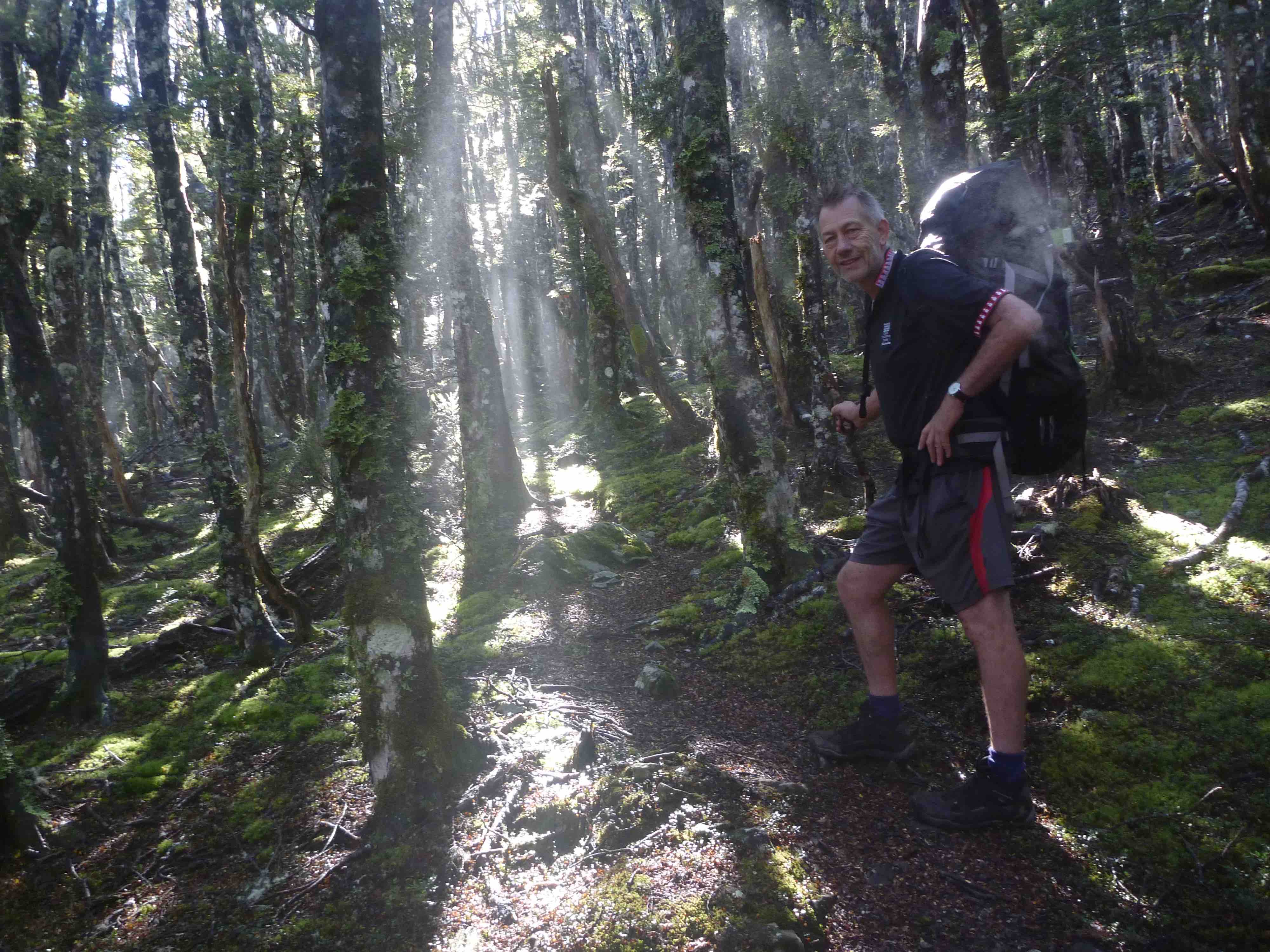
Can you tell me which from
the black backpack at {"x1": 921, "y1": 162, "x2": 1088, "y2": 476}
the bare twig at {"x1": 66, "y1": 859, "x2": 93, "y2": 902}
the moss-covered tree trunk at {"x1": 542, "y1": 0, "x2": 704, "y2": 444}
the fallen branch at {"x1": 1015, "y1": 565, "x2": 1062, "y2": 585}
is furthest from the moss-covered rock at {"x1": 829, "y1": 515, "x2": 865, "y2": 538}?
the moss-covered tree trunk at {"x1": 542, "y1": 0, "x2": 704, "y2": 444}

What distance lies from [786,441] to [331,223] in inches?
326

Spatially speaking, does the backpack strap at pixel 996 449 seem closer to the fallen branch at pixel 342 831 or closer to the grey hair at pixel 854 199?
the grey hair at pixel 854 199

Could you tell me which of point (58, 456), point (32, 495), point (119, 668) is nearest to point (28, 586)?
point (32, 495)

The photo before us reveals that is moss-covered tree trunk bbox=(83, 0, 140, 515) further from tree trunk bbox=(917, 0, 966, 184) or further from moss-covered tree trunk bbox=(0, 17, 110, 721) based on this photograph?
tree trunk bbox=(917, 0, 966, 184)

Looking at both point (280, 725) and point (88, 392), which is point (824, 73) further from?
point (88, 392)

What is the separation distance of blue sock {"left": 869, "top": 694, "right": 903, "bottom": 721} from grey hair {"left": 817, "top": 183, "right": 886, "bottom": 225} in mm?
2296

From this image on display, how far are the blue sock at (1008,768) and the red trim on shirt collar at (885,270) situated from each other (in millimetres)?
2100

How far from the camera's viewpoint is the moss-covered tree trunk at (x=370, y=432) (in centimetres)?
396

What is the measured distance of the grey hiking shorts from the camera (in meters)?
2.94

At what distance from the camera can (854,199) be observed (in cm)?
334

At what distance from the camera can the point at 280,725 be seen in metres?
5.76

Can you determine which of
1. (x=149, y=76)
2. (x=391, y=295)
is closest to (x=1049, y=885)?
(x=391, y=295)

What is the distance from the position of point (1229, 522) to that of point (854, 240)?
3.85 m

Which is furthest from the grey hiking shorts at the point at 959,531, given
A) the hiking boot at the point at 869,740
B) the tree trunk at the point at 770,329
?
the tree trunk at the point at 770,329
